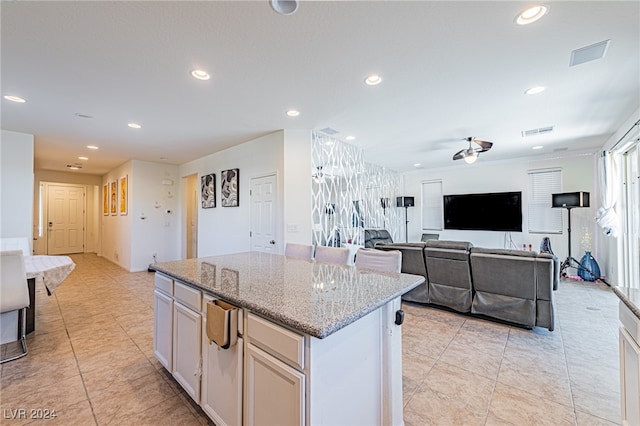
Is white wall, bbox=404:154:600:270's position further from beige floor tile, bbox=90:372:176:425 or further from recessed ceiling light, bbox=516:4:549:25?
beige floor tile, bbox=90:372:176:425

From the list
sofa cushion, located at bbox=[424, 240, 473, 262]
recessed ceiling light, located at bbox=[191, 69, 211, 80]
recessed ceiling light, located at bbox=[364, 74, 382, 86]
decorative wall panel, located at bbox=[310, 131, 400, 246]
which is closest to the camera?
recessed ceiling light, located at bbox=[191, 69, 211, 80]

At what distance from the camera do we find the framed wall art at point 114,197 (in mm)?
7020

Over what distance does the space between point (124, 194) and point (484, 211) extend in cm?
858

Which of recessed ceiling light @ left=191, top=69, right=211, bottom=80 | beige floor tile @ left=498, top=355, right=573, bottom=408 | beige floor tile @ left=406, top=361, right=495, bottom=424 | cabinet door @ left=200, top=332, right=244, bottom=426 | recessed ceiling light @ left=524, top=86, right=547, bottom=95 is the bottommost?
beige floor tile @ left=406, top=361, right=495, bottom=424

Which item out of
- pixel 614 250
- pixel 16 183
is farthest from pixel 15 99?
pixel 614 250

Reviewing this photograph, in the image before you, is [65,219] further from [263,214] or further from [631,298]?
[631,298]

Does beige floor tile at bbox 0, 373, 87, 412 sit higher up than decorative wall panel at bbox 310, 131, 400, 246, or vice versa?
decorative wall panel at bbox 310, 131, 400, 246

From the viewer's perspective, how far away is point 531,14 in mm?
1772

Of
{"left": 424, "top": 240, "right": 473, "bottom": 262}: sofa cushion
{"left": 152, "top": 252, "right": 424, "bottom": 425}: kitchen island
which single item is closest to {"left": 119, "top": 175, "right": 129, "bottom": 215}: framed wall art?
{"left": 152, "top": 252, "right": 424, "bottom": 425}: kitchen island

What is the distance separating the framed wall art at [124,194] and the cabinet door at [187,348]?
225 inches

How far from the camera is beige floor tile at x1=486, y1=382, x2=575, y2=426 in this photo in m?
1.68

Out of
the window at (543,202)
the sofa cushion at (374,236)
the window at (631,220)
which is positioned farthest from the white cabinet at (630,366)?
the window at (543,202)

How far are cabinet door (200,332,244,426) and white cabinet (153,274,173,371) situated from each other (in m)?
0.51

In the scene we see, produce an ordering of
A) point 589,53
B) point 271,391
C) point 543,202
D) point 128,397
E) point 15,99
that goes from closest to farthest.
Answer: point 271,391, point 128,397, point 589,53, point 15,99, point 543,202
